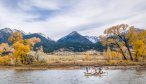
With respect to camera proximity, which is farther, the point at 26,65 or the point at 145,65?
the point at 26,65

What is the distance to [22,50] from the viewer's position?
113375 millimetres

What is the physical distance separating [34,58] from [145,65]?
43523mm

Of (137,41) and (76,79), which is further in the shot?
(137,41)

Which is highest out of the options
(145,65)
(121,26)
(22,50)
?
(121,26)

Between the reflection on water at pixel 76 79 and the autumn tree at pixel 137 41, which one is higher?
the autumn tree at pixel 137 41

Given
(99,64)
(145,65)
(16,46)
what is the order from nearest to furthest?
(145,65)
(99,64)
(16,46)

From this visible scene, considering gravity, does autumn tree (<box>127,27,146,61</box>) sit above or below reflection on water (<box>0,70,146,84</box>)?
above

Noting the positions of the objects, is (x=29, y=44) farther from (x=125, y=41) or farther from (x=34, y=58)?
(x=125, y=41)

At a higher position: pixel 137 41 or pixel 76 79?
pixel 137 41

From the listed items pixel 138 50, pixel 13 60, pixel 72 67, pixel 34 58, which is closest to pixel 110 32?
pixel 138 50

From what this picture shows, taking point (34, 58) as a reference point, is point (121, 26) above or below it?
above

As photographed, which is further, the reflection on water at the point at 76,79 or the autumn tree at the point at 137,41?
the autumn tree at the point at 137,41

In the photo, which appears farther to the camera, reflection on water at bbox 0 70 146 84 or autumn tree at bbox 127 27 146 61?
autumn tree at bbox 127 27 146 61

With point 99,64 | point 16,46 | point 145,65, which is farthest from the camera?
point 16,46
